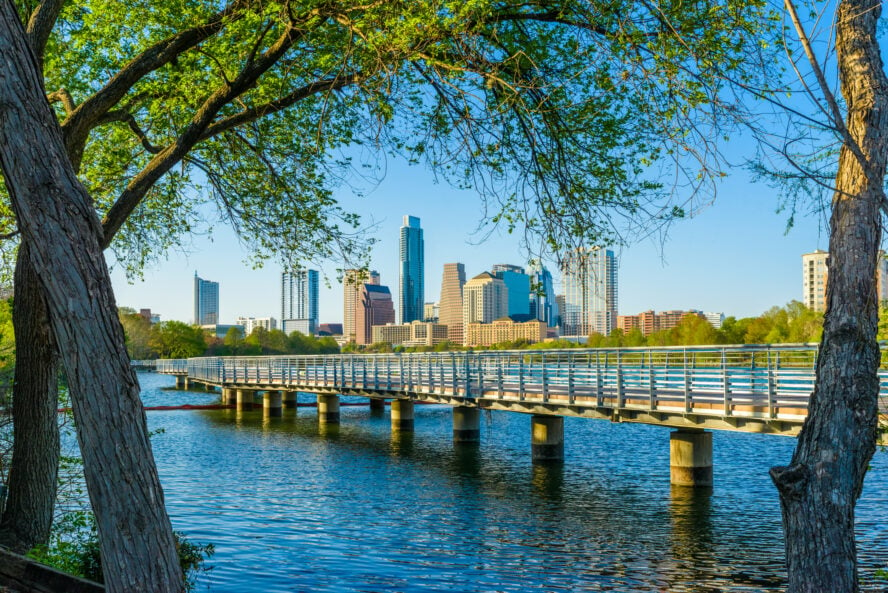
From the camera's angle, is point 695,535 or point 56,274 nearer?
point 56,274

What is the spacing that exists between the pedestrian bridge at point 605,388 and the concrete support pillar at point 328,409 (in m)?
0.06

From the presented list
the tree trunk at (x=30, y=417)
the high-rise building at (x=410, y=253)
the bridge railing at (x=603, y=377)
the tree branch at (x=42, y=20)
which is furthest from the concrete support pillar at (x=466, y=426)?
the tree branch at (x=42, y=20)

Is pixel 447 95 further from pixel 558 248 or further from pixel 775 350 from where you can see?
pixel 775 350

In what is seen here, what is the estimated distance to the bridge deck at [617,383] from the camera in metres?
19.6

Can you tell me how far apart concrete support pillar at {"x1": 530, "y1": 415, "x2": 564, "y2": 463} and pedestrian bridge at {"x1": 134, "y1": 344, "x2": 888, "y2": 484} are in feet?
0.12

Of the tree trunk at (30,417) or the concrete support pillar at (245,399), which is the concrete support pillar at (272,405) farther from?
the tree trunk at (30,417)

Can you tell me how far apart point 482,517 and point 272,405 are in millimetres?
35798

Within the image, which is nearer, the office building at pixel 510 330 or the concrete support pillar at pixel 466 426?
the concrete support pillar at pixel 466 426

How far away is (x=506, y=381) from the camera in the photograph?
107ft

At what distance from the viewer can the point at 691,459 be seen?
23.2 m

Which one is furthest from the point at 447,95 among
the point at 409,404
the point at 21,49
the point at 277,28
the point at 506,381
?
the point at 409,404

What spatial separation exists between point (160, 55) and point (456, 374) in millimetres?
25027

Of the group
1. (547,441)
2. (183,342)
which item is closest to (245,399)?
(547,441)

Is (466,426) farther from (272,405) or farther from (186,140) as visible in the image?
(186,140)
